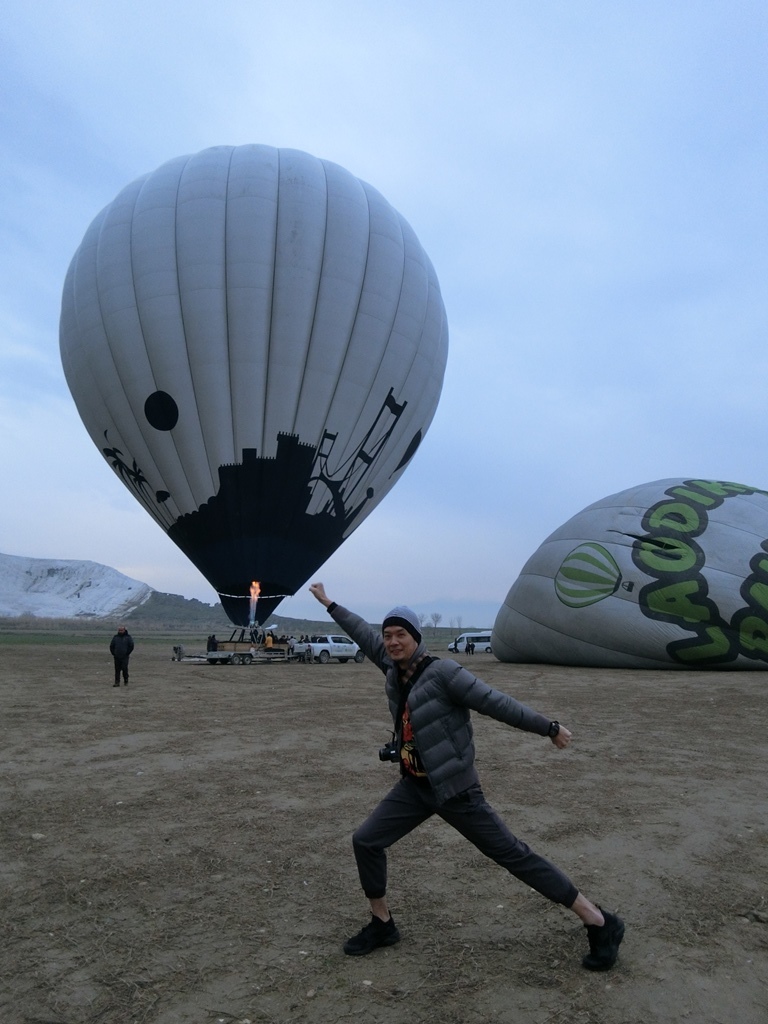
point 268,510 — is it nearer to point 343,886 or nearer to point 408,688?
point 343,886

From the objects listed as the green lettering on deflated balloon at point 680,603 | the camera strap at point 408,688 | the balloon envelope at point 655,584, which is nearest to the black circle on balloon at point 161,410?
the balloon envelope at point 655,584

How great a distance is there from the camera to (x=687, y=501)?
699 inches

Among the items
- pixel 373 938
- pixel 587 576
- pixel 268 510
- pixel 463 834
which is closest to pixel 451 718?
pixel 463 834

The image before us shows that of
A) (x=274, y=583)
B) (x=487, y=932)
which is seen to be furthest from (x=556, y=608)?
(x=487, y=932)

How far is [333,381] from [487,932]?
16.9 metres

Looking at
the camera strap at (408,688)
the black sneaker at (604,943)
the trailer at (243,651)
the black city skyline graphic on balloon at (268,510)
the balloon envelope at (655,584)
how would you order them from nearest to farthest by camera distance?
the black sneaker at (604,943)
the camera strap at (408,688)
the balloon envelope at (655,584)
the black city skyline graphic on balloon at (268,510)
the trailer at (243,651)

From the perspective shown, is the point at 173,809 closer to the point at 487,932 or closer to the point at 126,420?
the point at 487,932

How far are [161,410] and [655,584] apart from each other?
13.2 metres

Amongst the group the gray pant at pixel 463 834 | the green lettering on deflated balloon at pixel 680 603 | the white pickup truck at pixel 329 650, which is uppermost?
the green lettering on deflated balloon at pixel 680 603

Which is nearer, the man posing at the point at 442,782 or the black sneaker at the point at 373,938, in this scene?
the man posing at the point at 442,782

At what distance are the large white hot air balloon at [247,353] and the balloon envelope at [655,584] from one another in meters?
6.27

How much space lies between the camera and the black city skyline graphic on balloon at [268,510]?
62.7 feet

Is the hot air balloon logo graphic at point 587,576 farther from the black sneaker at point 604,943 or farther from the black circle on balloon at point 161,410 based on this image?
the black sneaker at point 604,943

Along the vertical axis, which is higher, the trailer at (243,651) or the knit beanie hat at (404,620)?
the knit beanie hat at (404,620)
